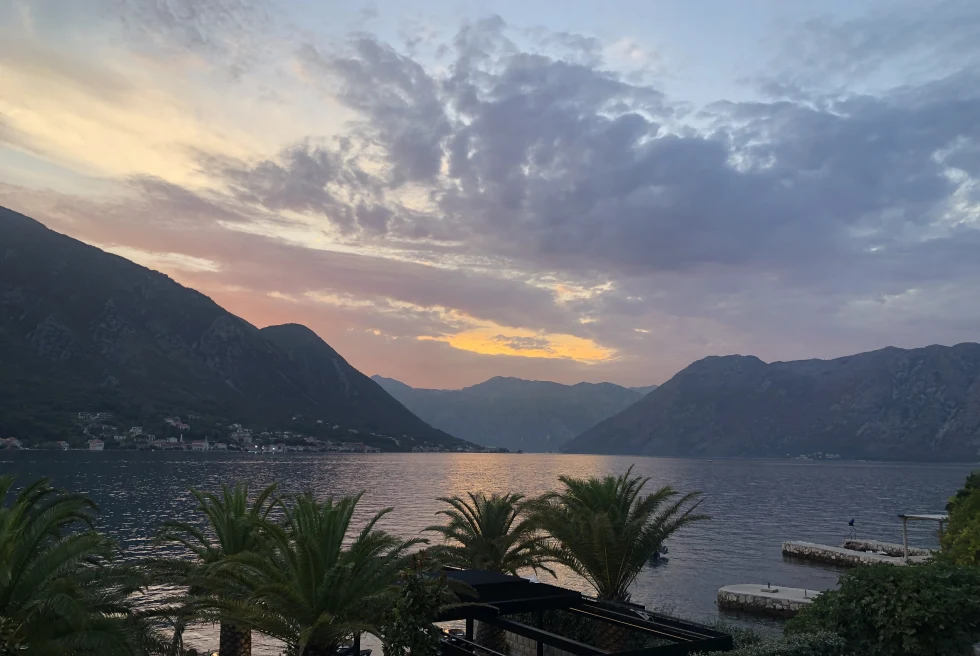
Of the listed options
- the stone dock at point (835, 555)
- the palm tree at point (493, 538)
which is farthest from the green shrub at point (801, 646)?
the stone dock at point (835, 555)

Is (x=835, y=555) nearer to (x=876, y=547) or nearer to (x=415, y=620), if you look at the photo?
(x=876, y=547)

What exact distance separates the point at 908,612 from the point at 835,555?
206 feet

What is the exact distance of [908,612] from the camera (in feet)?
46.6

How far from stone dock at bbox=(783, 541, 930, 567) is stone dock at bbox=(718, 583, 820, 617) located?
20.2 metres

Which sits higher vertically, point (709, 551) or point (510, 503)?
point (510, 503)

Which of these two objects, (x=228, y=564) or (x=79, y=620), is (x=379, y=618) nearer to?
(x=228, y=564)

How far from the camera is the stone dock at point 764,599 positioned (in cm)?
4447

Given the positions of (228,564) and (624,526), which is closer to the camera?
(228,564)

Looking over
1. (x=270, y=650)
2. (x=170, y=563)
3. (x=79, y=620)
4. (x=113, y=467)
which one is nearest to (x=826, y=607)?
(x=79, y=620)

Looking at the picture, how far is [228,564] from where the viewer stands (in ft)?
47.7

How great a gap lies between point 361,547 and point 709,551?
70.3 meters

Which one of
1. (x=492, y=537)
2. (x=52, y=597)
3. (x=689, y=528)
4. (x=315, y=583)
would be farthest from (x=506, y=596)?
(x=689, y=528)

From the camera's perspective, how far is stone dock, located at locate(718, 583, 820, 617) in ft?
146

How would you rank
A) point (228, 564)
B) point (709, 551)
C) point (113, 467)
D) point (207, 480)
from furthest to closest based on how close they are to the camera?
point (113, 467) → point (207, 480) → point (709, 551) → point (228, 564)
